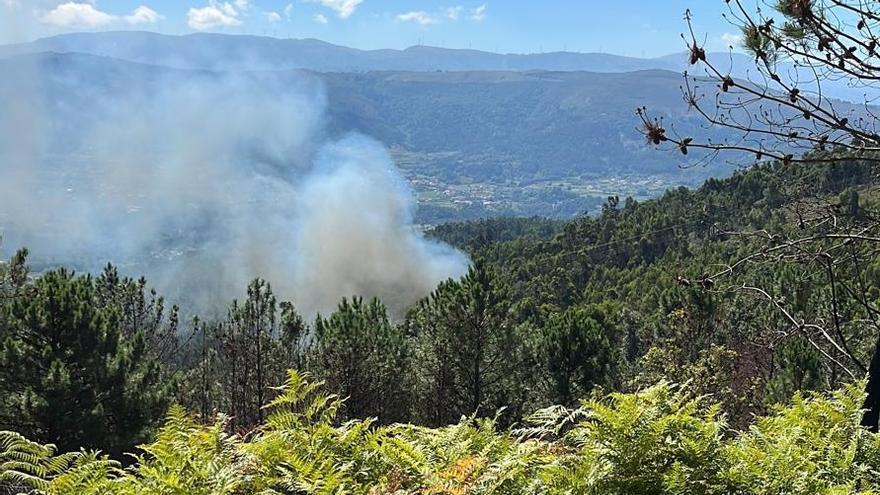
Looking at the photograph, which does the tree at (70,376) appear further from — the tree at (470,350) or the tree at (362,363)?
the tree at (470,350)

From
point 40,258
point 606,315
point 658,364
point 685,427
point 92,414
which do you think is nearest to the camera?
point 685,427

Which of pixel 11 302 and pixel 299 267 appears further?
pixel 299 267

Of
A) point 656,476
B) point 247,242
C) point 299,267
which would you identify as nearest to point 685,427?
point 656,476

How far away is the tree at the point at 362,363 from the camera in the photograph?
1789 centimetres

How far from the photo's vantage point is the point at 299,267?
83500 millimetres

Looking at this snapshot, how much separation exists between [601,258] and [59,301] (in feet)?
218

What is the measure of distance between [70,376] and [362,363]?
719cm

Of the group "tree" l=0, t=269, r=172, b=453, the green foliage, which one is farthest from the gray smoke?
the green foliage

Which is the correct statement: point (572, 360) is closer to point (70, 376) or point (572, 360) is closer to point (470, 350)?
point (470, 350)

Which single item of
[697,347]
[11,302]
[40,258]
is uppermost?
[11,302]

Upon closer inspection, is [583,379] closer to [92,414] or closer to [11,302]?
[92,414]

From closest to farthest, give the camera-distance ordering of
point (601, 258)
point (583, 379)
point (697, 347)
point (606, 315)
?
point (583, 379) < point (697, 347) < point (606, 315) < point (601, 258)

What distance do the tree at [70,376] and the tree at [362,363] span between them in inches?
174

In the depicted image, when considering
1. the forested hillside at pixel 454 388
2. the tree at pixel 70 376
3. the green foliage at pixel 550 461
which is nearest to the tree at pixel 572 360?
the forested hillside at pixel 454 388
